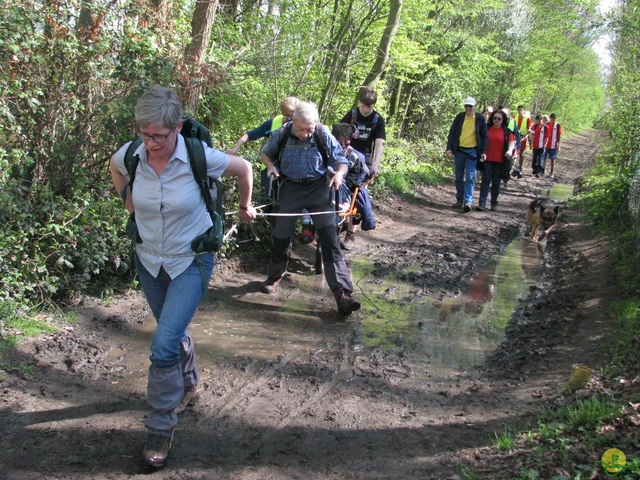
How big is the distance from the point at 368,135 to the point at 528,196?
A: 9609mm

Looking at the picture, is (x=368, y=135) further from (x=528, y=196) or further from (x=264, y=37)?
(x=528, y=196)

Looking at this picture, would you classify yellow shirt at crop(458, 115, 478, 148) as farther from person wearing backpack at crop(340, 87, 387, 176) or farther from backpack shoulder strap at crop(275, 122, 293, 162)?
backpack shoulder strap at crop(275, 122, 293, 162)

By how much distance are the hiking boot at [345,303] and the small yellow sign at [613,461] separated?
3.26 meters

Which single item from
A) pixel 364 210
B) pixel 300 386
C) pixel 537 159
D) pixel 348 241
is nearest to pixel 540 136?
pixel 537 159

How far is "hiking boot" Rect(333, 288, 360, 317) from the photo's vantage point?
6.46 metres

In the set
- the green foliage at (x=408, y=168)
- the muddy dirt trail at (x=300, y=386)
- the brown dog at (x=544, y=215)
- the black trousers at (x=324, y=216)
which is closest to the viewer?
the muddy dirt trail at (x=300, y=386)

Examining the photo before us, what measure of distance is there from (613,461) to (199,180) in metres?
2.92

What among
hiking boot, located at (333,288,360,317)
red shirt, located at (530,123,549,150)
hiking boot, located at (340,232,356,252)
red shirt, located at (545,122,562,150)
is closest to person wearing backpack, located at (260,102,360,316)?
hiking boot, located at (333,288,360,317)

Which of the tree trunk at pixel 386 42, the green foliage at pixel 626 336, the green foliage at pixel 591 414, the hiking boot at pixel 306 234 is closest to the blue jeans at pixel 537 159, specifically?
the tree trunk at pixel 386 42

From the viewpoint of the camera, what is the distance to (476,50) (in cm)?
2159

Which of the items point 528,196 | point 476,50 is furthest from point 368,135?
point 476,50

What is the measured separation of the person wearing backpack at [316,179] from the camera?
651cm

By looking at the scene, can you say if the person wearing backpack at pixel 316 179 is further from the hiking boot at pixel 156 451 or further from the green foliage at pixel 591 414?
the hiking boot at pixel 156 451

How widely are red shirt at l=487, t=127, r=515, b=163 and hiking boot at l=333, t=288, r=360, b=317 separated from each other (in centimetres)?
Answer: 886
